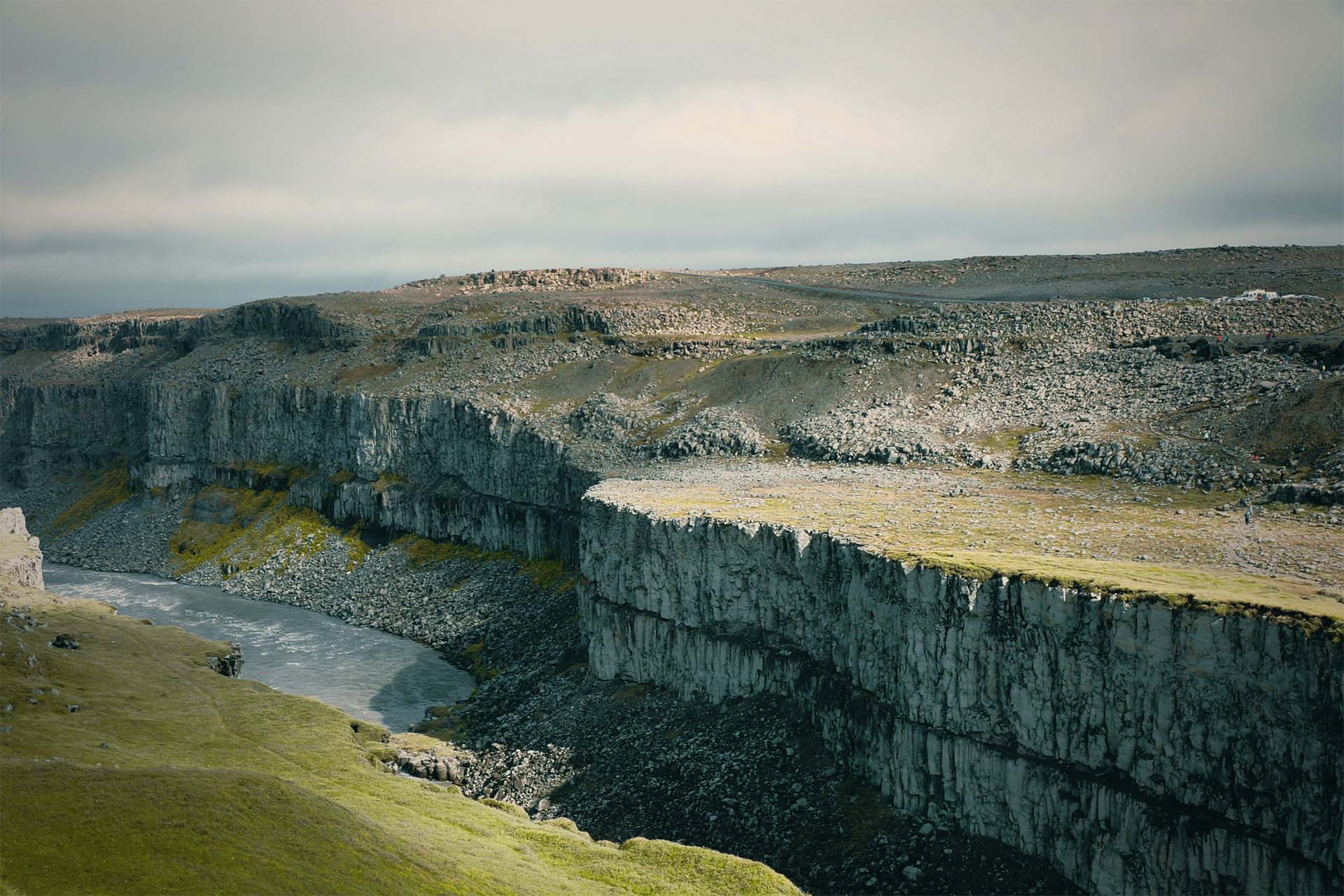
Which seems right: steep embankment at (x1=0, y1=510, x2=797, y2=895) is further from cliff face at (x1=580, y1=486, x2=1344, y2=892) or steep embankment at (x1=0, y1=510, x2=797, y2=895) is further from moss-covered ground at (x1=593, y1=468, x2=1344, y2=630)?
moss-covered ground at (x1=593, y1=468, x2=1344, y2=630)

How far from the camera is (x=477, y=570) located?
10400cm

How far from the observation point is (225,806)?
40.0 m

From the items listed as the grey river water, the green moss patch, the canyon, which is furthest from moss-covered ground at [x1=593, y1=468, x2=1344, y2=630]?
the green moss patch

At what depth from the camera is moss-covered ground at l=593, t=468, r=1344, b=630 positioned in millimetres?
43281

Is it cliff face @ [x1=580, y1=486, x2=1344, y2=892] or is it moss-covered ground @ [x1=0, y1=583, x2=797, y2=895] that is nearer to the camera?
moss-covered ground @ [x1=0, y1=583, x2=797, y2=895]

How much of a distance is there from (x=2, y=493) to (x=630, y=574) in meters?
131

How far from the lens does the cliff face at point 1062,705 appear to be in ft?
122

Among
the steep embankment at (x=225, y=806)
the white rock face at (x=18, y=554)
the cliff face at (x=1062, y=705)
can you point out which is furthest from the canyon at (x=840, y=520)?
the white rock face at (x=18, y=554)

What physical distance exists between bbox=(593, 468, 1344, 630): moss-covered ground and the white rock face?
1780 inches

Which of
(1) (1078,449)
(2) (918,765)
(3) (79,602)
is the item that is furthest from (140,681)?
(1) (1078,449)

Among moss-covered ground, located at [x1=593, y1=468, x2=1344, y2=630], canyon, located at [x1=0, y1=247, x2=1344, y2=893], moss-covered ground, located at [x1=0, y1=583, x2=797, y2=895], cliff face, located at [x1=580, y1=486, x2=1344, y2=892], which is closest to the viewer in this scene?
moss-covered ground, located at [x1=0, y1=583, x2=797, y2=895]

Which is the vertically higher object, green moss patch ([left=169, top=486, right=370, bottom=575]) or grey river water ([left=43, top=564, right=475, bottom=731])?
green moss patch ([left=169, top=486, right=370, bottom=575])

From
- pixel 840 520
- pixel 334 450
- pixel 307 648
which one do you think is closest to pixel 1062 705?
pixel 840 520

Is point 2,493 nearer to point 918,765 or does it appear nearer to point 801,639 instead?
point 801,639
